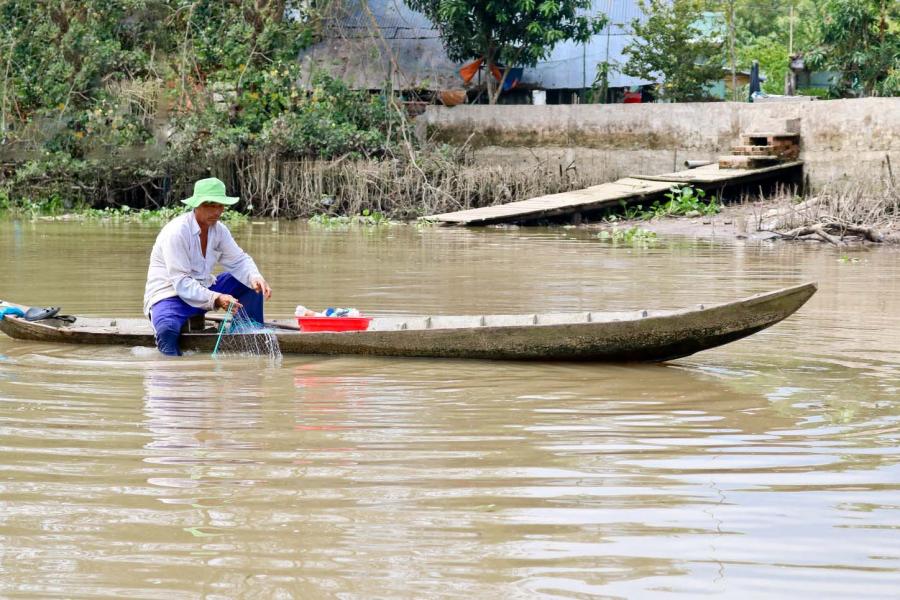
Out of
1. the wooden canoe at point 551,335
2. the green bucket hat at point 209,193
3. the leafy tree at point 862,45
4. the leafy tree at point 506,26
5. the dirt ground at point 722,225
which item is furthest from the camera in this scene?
the leafy tree at point 862,45

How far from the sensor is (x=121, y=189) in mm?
18703

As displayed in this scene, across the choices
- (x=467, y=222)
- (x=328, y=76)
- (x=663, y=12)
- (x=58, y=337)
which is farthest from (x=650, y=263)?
(x=663, y=12)

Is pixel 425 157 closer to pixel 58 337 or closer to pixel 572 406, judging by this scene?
pixel 58 337

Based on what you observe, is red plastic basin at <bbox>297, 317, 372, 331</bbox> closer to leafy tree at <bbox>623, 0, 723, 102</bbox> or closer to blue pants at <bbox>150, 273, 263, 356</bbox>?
blue pants at <bbox>150, 273, 263, 356</bbox>

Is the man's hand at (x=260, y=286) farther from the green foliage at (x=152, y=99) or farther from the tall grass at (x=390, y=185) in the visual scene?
the green foliage at (x=152, y=99)

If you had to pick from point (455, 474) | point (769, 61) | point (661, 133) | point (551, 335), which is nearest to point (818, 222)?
point (661, 133)

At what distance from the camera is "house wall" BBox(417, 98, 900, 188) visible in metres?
15.2

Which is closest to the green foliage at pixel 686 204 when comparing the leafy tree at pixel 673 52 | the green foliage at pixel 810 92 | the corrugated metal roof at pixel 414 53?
the leafy tree at pixel 673 52

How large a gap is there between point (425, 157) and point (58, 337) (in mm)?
11494

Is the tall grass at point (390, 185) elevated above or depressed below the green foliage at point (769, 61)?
below

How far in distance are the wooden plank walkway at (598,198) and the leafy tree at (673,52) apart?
3.80 meters

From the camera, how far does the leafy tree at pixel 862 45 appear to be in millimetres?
18391

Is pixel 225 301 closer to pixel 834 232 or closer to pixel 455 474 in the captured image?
pixel 455 474

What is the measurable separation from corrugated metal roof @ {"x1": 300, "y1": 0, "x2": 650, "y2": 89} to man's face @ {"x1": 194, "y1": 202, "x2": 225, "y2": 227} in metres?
13.1
